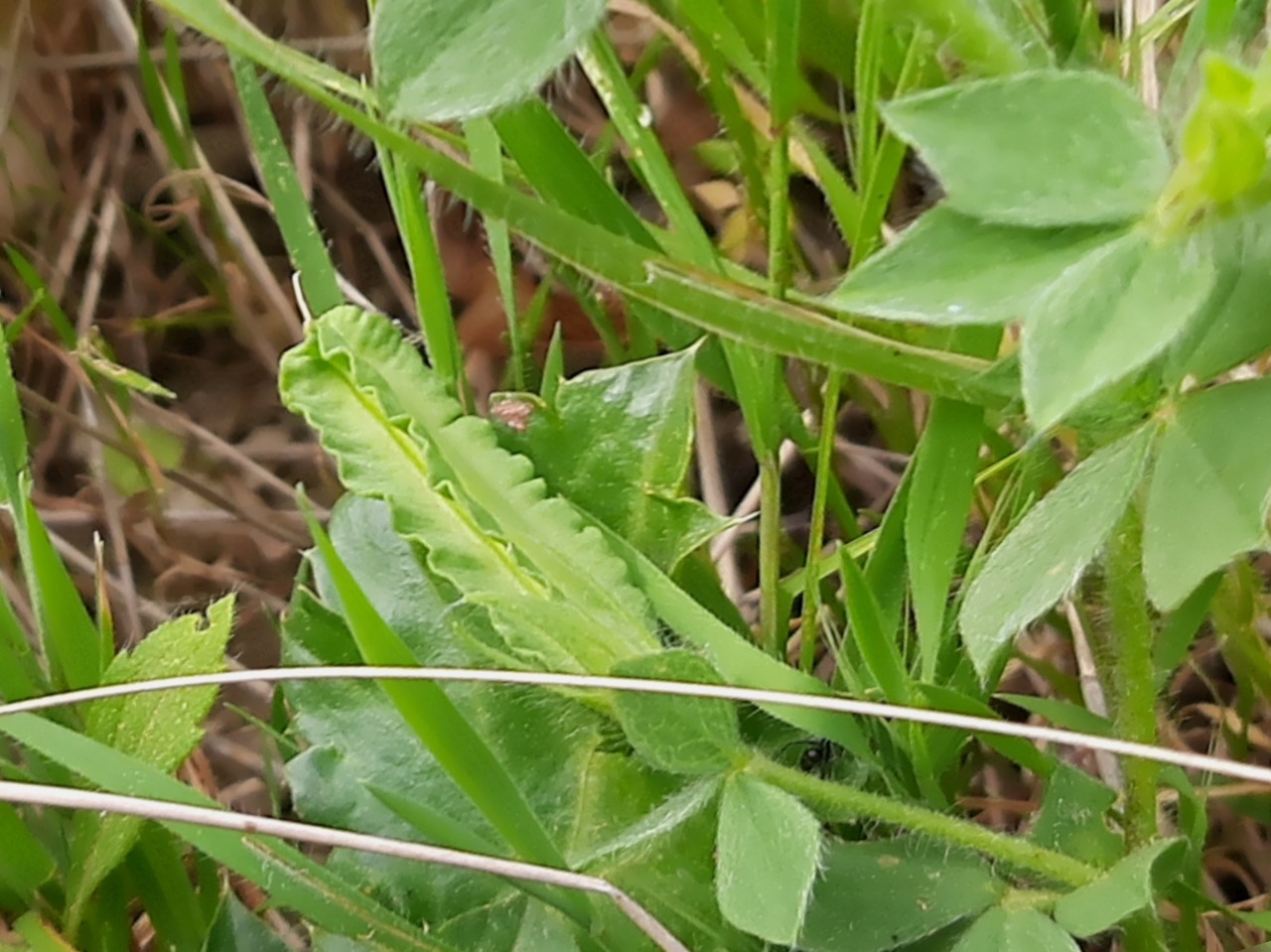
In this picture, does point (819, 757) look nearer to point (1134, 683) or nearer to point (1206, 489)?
point (1134, 683)

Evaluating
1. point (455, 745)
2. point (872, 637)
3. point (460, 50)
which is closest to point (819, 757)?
point (872, 637)

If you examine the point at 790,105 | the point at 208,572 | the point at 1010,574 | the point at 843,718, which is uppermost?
the point at 790,105

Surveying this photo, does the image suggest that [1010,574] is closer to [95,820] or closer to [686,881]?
[686,881]

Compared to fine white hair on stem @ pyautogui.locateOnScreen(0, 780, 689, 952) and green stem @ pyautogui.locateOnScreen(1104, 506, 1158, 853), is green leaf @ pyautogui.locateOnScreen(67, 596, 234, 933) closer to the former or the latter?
fine white hair on stem @ pyautogui.locateOnScreen(0, 780, 689, 952)

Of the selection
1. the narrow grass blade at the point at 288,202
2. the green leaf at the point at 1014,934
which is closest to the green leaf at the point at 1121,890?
the green leaf at the point at 1014,934

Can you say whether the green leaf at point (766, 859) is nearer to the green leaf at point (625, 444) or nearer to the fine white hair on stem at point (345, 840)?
the fine white hair on stem at point (345, 840)

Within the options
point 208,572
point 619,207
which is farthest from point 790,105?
point 208,572

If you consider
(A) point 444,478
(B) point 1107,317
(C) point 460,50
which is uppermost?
(C) point 460,50
